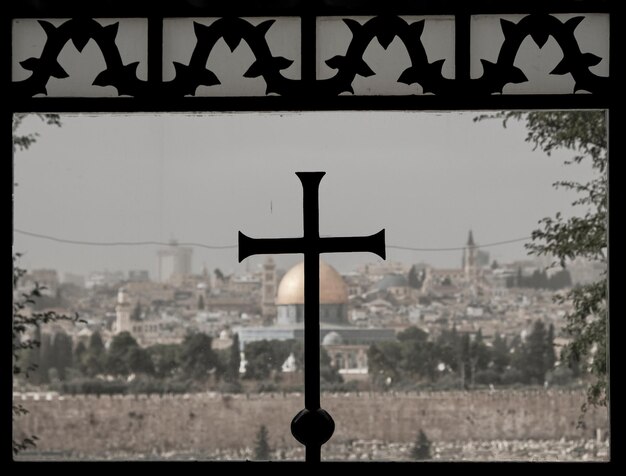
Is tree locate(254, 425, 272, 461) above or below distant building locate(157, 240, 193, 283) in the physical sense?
below

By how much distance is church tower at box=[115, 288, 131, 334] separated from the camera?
1595cm

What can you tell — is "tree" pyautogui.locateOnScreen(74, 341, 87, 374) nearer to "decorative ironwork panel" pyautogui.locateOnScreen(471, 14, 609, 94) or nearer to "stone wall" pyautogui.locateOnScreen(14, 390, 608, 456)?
"stone wall" pyautogui.locateOnScreen(14, 390, 608, 456)

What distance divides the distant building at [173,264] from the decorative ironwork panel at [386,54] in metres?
14.3

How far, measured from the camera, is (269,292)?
Result: 1700 centimetres

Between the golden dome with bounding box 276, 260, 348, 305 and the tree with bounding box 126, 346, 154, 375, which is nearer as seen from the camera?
the tree with bounding box 126, 346, 154, 375

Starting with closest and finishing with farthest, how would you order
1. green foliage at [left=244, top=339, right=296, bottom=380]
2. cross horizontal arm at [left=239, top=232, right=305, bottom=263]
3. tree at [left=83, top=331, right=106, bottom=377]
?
cross horizontal arm at [left=239, top=232, right=305, bottom=263] < tree at [left=83, top=331, right=106, bottom=377] < green foliage at [left=244, top=339, right=296, bottom=380]

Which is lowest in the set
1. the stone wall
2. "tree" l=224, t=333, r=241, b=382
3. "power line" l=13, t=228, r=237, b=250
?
the stone wall

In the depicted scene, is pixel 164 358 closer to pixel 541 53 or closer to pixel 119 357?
pixel 119 357

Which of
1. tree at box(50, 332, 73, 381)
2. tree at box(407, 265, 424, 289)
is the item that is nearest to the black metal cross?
tree at box(407, 265, 424, 289)

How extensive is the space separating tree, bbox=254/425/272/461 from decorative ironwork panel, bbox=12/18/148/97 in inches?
541

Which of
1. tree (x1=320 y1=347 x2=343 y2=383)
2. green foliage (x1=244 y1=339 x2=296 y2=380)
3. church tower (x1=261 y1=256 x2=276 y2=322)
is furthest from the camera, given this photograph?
church tower (x1=261 y1=256 x2=276 y2=322)
